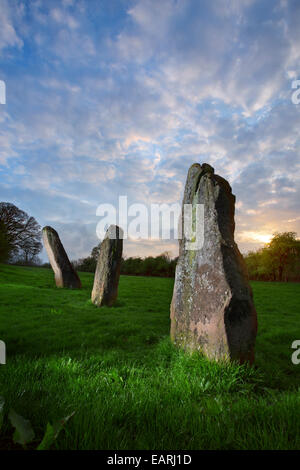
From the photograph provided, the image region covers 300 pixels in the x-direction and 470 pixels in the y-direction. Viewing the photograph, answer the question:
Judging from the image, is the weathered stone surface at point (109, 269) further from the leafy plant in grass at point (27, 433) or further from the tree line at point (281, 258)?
the tree line at point (281, 258)

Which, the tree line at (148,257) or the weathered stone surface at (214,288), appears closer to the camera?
the weathered stone surface at (214,288)

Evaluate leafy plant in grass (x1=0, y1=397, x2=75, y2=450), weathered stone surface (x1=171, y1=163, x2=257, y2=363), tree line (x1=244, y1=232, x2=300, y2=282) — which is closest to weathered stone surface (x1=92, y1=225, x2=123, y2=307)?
weathered stone surface (x1=171, y1=163, x2=257, y2=363)

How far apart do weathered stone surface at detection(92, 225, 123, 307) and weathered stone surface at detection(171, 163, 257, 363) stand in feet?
17.6

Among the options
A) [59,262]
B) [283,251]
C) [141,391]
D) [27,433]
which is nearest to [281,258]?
[283,251]

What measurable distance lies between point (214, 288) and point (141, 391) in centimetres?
205

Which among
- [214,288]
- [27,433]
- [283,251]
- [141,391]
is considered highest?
[283,251]

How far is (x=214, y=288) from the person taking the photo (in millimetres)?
4219

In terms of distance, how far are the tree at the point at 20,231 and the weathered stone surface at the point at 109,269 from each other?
2850 centimetres

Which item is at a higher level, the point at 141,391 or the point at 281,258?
the point at 281,258

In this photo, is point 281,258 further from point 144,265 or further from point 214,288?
point 214,288

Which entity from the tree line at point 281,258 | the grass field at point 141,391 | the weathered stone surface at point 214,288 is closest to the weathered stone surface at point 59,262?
the grass field at point 141,391

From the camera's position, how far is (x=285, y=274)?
38.3m

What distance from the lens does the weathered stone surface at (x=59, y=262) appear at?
14.5 meters

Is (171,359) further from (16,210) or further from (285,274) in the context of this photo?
(285,274)
